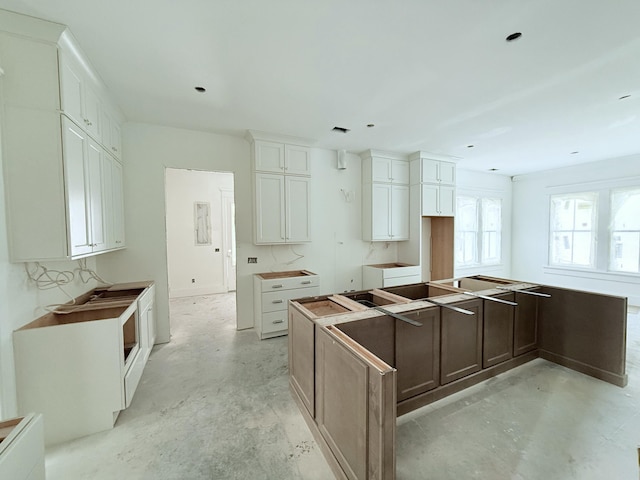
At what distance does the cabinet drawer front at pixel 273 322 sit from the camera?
3.35 m

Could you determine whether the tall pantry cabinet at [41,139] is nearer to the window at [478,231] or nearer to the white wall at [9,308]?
the white wall at [9,308]

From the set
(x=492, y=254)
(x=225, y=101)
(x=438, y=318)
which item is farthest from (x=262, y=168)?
(x=492, y=254)

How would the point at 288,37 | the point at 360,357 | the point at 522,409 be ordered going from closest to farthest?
the point at 360,357
the point at 288,37
the point at 522,409

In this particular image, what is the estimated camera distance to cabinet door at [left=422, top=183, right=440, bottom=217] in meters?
4.54

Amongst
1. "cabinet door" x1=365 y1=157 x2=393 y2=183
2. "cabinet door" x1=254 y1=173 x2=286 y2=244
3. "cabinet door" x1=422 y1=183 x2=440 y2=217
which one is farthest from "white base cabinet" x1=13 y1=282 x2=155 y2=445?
"cabinet door" x1=422 y1=183 x2=440 y2=217

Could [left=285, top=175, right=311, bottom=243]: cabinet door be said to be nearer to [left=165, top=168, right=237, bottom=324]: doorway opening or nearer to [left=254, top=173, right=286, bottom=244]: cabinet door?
[left=254, top=173, right=286, bottom=244]: cabinet door

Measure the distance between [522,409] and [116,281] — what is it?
437 centimetres

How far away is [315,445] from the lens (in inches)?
67.1

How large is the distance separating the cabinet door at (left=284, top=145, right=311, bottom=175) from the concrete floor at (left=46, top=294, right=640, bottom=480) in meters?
2.63

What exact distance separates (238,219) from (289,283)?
120 cm

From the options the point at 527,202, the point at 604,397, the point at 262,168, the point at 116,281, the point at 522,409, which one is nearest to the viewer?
the point at 522,409

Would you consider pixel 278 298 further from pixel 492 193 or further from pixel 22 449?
pixel 492 193

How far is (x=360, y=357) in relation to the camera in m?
1.24

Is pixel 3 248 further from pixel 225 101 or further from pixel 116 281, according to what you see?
pixel 225 101
